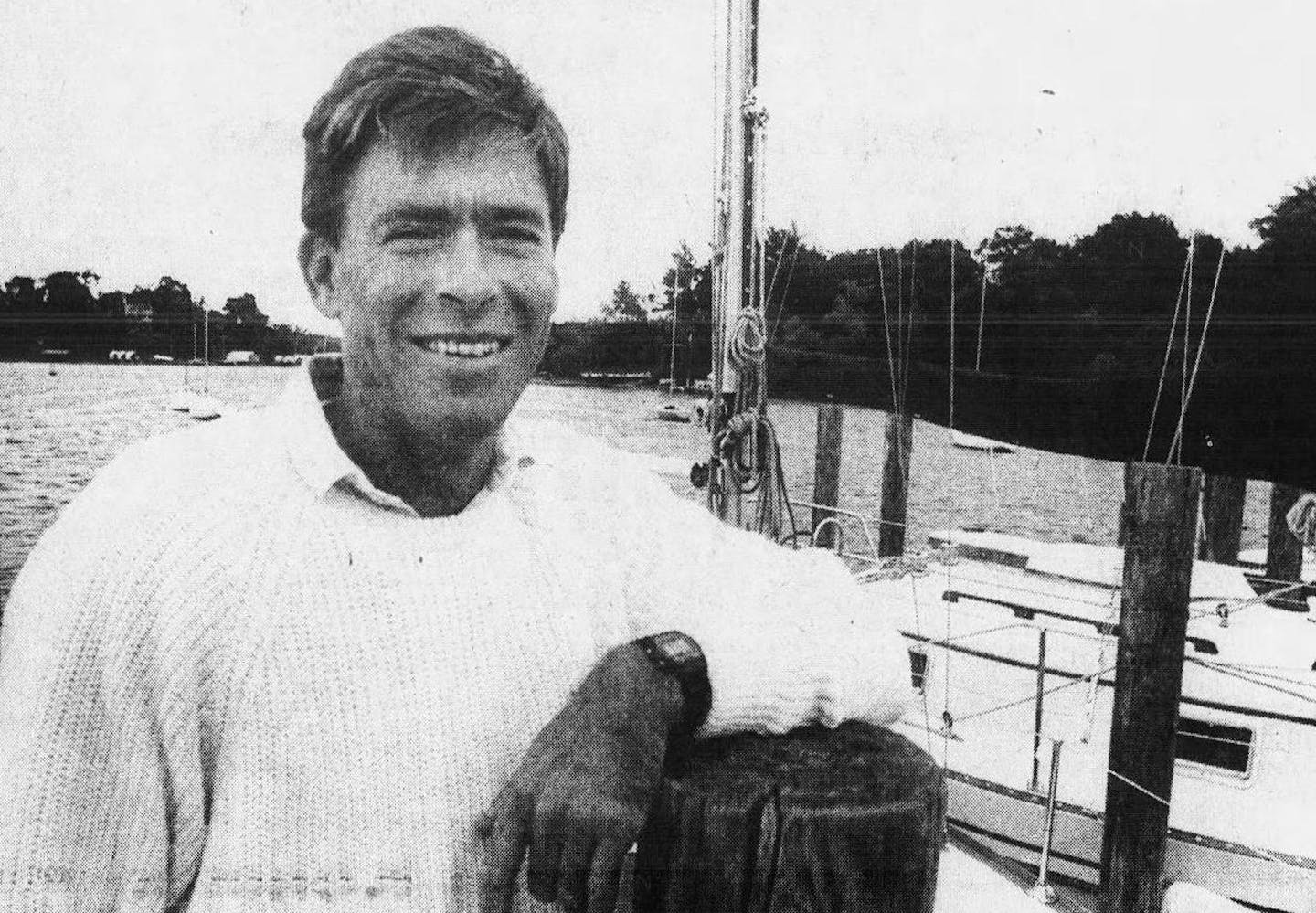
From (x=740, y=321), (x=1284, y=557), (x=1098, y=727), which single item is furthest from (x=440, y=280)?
(x=1284, y=557)

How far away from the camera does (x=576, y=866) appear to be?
2.82ft

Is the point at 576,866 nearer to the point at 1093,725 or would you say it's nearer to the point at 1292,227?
the point at 1093,725

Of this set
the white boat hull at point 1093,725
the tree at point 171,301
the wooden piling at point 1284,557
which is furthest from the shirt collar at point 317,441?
the wooden piling at point 1284,557

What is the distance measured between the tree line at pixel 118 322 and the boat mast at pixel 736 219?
11.6ft

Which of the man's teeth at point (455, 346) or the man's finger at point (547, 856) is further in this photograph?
the man's teeth at point (455, 346)

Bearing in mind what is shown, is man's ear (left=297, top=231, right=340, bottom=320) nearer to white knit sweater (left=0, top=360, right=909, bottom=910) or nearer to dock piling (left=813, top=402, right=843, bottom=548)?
white knit sweater (left=0, top=360, right=909, bottom=910)

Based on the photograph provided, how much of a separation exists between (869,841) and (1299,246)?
31.1 feet

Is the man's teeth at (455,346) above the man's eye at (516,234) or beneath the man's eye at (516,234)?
beneath

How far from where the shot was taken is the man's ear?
129cm

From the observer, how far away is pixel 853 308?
11.2 m

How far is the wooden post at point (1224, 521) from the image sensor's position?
484 inches

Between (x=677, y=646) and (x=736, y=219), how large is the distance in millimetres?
4641

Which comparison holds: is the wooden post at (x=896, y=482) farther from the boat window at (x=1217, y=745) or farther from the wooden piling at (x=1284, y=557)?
the boat window at (x=1217, y=745)

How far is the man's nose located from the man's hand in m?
0.49
